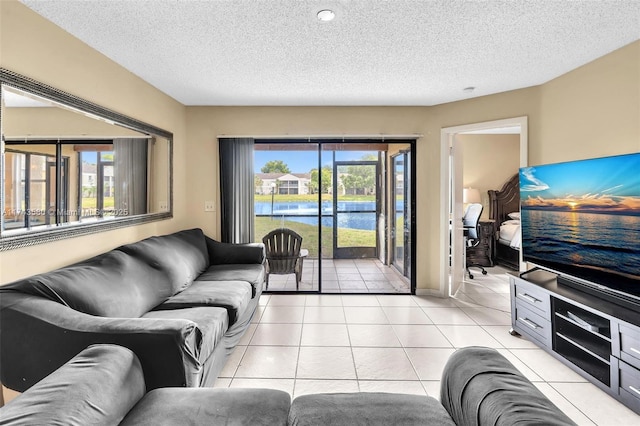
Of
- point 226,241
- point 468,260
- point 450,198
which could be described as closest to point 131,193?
point 226,241

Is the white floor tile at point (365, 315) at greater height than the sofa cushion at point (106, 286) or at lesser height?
lesser

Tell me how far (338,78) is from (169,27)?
5.23ft

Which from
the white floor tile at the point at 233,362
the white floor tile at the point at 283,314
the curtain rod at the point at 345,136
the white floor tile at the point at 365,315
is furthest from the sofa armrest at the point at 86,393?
the curtain rod at the point at 345,136

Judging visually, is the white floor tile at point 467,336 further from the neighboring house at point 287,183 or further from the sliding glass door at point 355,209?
the neighboring house at point 287,183

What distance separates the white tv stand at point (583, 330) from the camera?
1.98m

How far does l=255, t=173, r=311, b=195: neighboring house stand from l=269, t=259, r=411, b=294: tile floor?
1.12 m

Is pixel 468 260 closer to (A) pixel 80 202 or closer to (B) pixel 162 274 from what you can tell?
(B) pixel 162 274

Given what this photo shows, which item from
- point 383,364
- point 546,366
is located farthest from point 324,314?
point 546,366

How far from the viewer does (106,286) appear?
2049mm

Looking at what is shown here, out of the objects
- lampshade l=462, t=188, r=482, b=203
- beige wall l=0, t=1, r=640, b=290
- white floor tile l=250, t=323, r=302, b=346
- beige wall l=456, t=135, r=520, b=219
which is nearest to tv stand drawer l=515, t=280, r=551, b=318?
beige wall l=0, t=1, r=640, b=290

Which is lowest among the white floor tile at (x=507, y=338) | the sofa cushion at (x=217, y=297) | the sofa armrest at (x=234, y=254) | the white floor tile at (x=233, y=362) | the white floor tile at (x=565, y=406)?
the white floor tile at (x=565, y=406)

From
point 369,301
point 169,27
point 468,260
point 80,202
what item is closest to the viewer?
point 169,27

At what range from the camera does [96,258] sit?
7.58 feet

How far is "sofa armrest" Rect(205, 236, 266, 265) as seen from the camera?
149 inches
